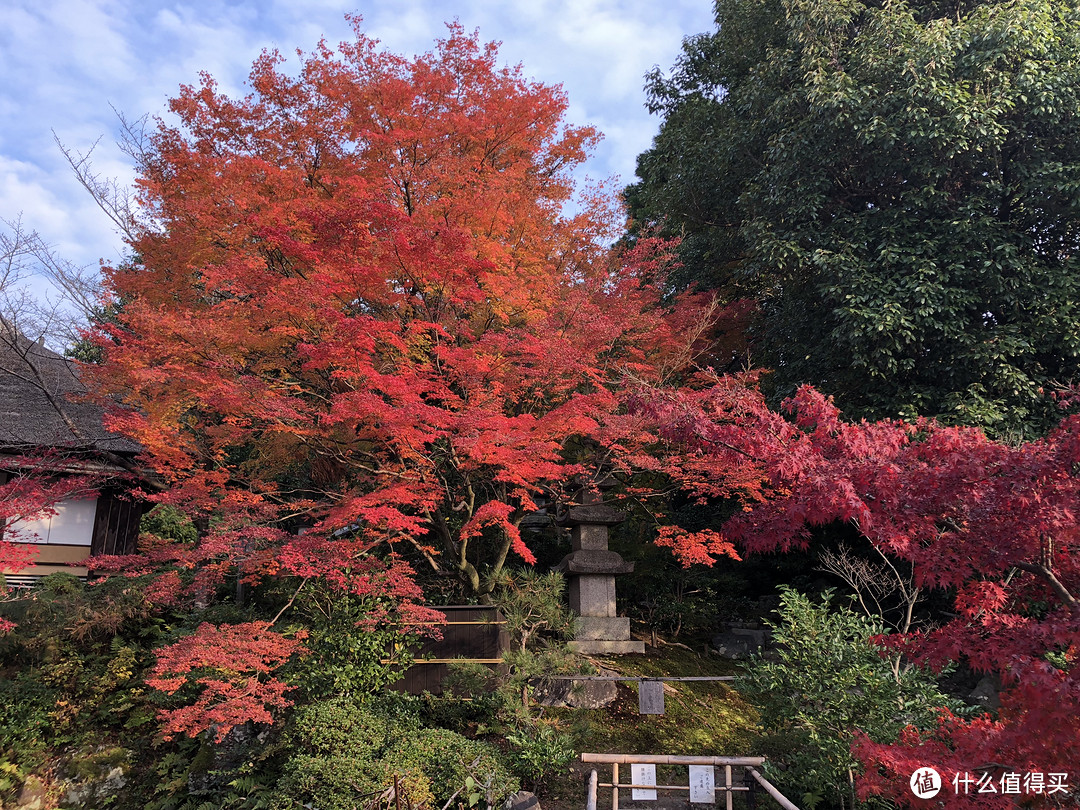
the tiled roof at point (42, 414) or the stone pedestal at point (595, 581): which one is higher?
the tiled roof at point (42, 414)

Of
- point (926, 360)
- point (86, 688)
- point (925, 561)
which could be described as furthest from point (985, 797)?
point (86, 688)

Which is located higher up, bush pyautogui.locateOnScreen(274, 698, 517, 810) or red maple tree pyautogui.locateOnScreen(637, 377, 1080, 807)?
red maple tree pyautogui.locateOnScreen(637, 377, 1080, 807)

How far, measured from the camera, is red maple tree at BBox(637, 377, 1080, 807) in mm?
3922

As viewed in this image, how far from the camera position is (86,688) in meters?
9.12

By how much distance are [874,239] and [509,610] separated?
26.5 ft

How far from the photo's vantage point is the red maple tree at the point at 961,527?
392 cm

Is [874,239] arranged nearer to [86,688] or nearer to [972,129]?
[972,129]

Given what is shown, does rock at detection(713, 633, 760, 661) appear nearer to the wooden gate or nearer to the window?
the wooden gate

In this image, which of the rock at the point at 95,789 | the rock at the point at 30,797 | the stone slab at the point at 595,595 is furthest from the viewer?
the stone slab at the point at 595,595

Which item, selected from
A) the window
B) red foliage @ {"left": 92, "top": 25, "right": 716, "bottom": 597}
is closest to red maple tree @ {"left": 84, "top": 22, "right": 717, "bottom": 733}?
red foliage @ {"left": 92, "top": 25, "right": 716, "bottom": 597}

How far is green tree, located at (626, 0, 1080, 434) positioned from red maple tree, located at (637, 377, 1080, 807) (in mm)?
5134

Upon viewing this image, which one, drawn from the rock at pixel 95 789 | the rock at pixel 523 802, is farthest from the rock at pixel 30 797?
the rock at pixel 523 802

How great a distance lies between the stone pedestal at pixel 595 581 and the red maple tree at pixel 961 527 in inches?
215

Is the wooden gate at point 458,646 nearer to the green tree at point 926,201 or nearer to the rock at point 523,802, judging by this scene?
the rock at point 523,802
